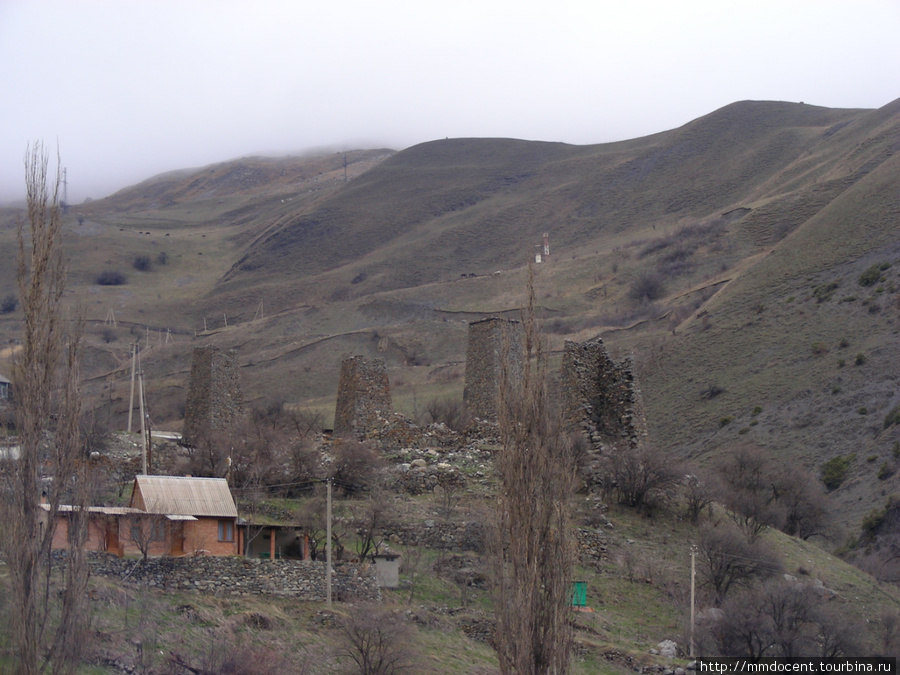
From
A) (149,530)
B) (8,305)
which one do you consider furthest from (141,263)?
(149,530)

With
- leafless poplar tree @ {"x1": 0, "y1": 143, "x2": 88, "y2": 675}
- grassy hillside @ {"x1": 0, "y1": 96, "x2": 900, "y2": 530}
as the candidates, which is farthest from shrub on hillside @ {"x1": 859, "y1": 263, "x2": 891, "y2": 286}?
leafless poplar tree @ {"x1": 0, "y1": 143, "x2": 88, "y2": 675}

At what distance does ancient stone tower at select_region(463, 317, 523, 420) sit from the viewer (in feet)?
104

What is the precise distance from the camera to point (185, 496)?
65.7 feet

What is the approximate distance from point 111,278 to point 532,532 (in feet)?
359

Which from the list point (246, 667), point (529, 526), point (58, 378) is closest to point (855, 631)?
point (529, 526)

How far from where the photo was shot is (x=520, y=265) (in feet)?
358

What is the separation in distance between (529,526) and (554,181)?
134194mm

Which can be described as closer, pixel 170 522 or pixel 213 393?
pixel 170 522

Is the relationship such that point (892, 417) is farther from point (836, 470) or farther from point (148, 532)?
point (148, 532)

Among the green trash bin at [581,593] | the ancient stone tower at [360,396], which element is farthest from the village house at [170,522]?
the ancient stone tower at [360,396]

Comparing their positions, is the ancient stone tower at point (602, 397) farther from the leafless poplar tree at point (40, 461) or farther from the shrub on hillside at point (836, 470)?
the leafless poplar tree at point (40, 461)

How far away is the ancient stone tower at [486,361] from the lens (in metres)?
31.6

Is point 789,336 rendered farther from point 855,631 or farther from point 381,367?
point 855,631

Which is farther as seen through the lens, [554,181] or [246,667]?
[554,181]
